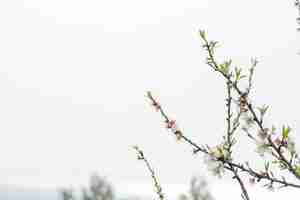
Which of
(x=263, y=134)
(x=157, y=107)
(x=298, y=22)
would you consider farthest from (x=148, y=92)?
(x=298, y=22)

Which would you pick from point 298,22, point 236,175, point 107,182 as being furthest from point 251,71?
point 107,182

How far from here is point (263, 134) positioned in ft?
15.3

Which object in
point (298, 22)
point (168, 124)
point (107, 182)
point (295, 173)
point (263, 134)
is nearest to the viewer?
point (295, 173)

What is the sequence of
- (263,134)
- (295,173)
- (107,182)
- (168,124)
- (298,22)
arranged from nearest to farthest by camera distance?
1. (295,173)
2. (263,134)
3. (168,124)
4. (298,22)
5. (107,182)

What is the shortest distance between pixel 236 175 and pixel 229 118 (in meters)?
0.55

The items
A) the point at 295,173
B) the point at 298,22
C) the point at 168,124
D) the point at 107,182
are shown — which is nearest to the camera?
the point at 295,173

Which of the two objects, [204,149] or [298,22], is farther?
[298,22]

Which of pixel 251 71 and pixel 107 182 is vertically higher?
pixel 107 182

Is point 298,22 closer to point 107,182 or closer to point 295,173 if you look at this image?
point 295,173

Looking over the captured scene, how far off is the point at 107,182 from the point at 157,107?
47748 millimetres

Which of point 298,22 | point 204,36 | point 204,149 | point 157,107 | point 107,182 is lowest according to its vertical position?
point 204,149

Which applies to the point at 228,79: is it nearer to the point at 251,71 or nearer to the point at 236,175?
the point at 251,71

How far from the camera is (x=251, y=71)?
16.0 ft

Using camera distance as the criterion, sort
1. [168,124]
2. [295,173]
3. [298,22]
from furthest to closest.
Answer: [298,22] < [168,124] < [295,173]
